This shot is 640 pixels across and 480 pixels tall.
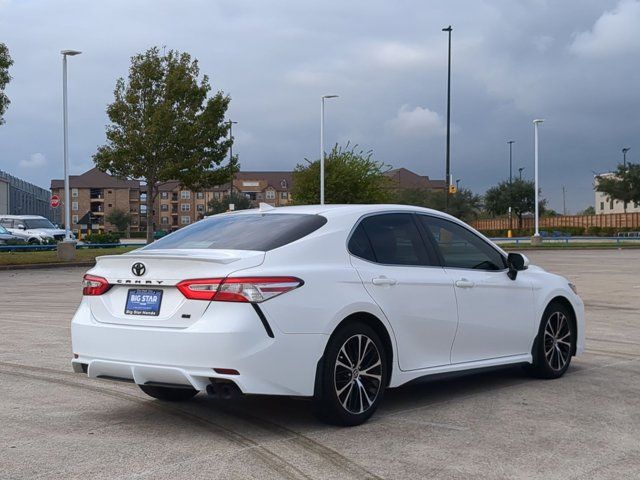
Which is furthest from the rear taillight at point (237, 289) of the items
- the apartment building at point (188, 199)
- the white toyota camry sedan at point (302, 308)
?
the apartment building at point (188, 199)

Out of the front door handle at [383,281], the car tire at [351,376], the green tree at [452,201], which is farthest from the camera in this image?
the green tree at [452,201]

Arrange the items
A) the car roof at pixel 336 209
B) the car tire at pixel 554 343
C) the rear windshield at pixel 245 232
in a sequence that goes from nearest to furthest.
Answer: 1. the rear windshield at pixel 245 232
2. the car roof at pixel 336 209
3. the car tire at pixel 554 343

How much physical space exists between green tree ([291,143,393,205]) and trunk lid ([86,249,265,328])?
53.1 meters

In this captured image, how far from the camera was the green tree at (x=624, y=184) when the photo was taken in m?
87.3

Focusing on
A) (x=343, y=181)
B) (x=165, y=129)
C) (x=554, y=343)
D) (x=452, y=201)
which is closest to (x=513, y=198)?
(x=452, y=201)

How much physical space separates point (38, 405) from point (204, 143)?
3827 cm

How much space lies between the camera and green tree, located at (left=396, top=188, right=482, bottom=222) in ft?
286

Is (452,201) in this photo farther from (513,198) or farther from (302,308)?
(302,308)

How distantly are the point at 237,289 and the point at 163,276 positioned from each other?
60 cm

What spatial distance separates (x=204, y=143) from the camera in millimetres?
44625

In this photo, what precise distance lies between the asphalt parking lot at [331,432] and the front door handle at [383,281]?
0.98 m

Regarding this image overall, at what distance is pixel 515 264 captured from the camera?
7.98m

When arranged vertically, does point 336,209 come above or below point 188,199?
below

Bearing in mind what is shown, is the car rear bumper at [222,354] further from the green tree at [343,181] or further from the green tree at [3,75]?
the green tree at [343,181]
